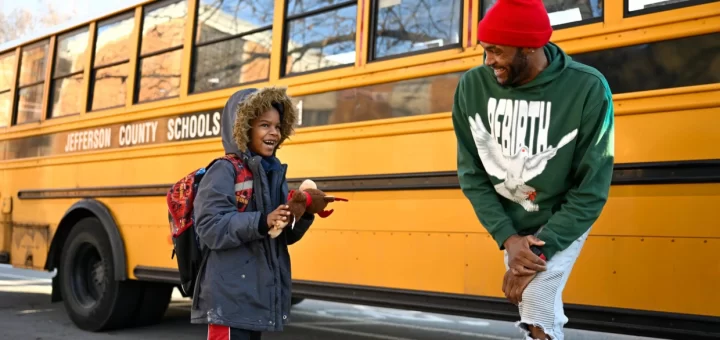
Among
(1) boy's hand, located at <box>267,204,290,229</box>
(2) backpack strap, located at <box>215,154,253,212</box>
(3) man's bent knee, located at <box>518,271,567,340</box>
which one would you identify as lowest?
(3) man's bent knee, located at <box>518,271,567,340</box>

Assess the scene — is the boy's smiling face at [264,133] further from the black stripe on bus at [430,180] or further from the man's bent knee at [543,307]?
the black stripe on bus at [430,180]

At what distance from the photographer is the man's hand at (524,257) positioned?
1782 millimetres

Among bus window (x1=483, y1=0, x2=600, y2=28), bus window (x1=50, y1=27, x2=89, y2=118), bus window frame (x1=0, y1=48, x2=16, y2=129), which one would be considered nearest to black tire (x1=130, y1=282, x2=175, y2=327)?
bus window (x1=50, y1=27, x2=89, y2=118)

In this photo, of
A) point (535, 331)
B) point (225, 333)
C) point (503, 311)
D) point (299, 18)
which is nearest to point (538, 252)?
point (535, 331)

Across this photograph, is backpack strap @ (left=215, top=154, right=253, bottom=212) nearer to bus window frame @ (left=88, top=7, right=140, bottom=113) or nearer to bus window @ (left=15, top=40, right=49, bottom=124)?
bus window frame @ (left=88, top=7, right=140, bottom=113)

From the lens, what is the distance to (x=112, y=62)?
17.4 feet

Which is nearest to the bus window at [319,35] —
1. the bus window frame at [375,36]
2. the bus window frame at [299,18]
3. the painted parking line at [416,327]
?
the bus window frame at [299,18]

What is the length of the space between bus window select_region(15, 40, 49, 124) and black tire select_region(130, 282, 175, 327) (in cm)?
176

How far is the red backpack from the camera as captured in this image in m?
2.31

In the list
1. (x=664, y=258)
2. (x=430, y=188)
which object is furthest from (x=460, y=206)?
(x=664, y=258)

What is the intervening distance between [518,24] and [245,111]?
911mm

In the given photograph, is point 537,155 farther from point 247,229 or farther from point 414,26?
point 414,26

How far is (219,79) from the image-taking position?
176 inches

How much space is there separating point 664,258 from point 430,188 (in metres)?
1.06
